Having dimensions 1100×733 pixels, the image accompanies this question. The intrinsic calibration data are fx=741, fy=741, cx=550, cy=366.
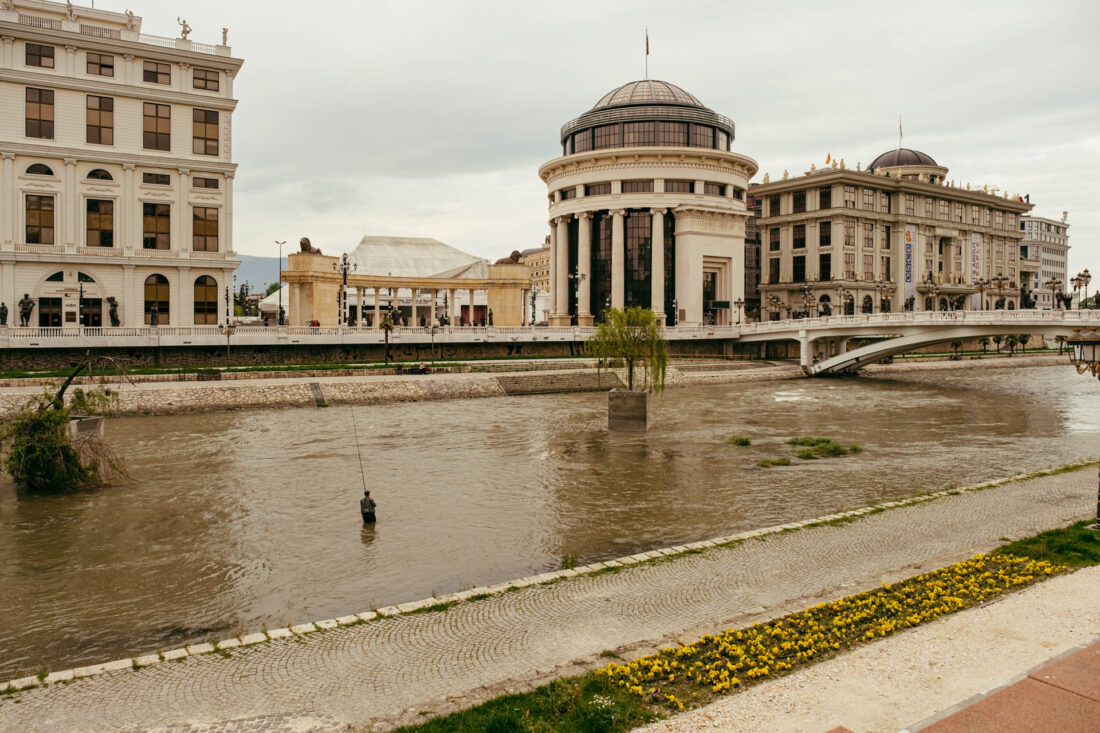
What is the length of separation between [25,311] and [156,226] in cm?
923

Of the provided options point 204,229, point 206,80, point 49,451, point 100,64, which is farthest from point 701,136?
point 49,451

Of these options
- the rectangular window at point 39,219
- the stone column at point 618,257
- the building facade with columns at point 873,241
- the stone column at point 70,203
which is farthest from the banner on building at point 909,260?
the rectangular window at point 39,219

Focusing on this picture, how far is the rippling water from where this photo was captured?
12844 millimetres

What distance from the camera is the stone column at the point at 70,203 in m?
46.3

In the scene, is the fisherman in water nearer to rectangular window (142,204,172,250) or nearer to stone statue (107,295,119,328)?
stone statue (107,295,119,328)

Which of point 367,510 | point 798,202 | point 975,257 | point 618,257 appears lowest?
point 367,510

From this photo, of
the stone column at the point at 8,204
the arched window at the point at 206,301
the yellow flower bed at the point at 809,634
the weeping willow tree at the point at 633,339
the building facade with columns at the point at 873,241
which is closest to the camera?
the yellow flower bed at the point at 809,634

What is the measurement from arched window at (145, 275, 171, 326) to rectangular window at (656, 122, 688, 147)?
188 feet

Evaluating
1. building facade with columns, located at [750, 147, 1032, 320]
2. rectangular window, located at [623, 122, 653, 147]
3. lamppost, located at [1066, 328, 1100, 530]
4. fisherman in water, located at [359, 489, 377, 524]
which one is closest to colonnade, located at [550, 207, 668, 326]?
rectangular window, located at [623, 122, 653, 147]

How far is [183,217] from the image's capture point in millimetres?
49438

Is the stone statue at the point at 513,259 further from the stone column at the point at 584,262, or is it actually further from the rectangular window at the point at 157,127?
the rectangular window at the point at 157,127

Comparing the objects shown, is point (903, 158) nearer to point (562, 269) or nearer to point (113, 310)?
point (562, 269)

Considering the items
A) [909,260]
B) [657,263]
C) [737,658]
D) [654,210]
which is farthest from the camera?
[909,260]

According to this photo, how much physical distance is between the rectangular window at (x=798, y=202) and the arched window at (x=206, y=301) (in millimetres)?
78355
